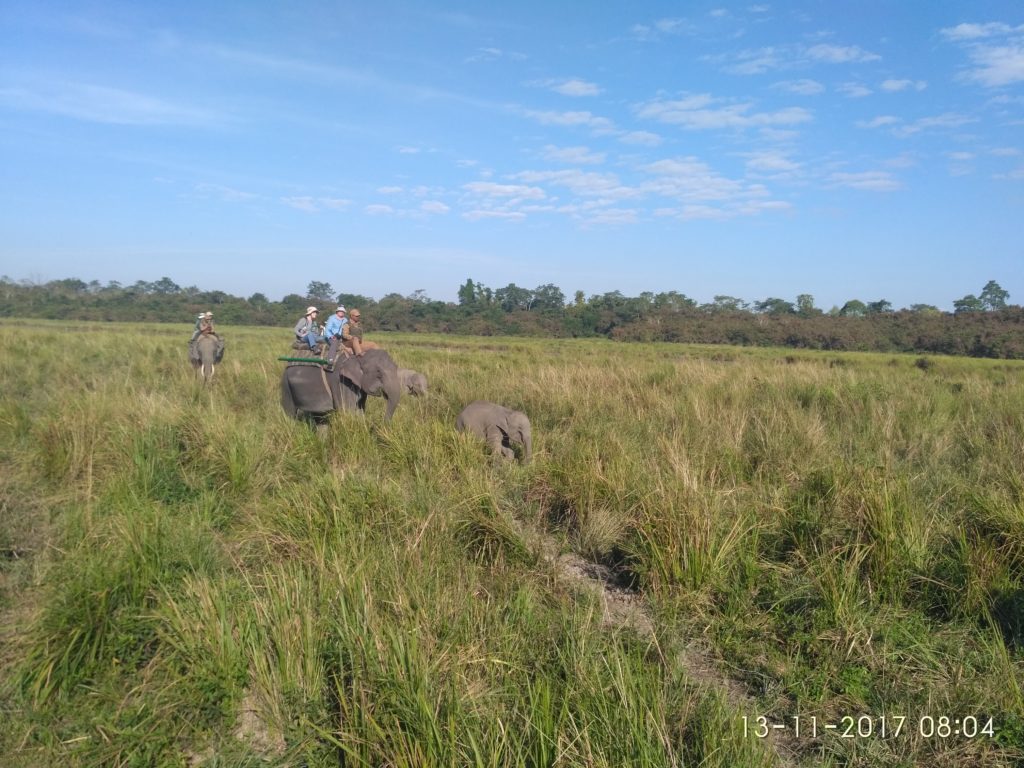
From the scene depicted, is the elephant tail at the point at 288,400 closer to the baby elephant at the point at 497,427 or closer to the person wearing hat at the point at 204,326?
the baby elephant at the point at 497,427

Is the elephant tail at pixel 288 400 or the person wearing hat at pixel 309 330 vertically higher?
the person wearing hat at pixel 309 330

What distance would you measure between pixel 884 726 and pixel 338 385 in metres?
5.91

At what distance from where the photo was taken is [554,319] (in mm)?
51406

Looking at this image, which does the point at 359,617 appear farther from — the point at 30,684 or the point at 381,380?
the point at 381,380

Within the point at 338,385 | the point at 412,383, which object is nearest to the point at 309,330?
the point at 412,383

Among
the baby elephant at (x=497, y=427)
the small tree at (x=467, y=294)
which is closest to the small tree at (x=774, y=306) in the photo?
the small tree at (x=467, y=294)

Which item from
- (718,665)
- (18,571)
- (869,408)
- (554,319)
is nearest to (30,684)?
(18,571)

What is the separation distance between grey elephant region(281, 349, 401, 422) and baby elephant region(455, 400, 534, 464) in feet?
4.32

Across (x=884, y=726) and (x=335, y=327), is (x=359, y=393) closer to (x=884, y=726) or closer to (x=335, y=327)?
(x=335, y=327)

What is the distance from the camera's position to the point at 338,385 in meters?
7.28

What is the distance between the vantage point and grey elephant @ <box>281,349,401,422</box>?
23.2 ft

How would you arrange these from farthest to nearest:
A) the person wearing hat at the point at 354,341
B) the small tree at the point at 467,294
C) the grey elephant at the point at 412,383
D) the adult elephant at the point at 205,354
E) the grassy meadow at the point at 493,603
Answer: the small tree at the point at 467,294 < the adult elephant at the point at 205,354 < the grey elephant at the point at 412,383 < the person wearing hat at the point at 354,341 < the grassy meadow at the point at 493,603

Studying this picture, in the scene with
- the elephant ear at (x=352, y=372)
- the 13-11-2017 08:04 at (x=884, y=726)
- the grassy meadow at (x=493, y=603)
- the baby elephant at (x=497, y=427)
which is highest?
the elephant ear at (x=352, y=372)

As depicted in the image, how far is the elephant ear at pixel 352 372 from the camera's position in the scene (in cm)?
718
